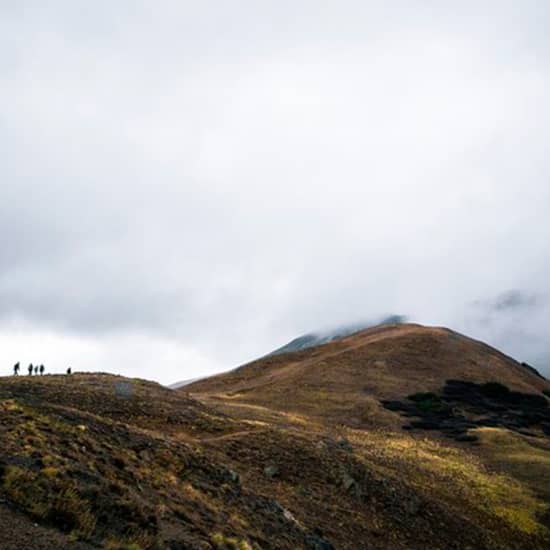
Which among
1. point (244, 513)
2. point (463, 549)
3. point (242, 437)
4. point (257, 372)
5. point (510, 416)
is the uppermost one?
point (257, 372)

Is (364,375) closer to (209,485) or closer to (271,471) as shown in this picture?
(271,471)

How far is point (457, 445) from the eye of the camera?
5175 centimetres

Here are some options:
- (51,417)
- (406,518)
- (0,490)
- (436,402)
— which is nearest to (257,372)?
(436,402)

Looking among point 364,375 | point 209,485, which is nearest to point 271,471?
point 209,485

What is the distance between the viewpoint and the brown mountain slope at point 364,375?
2399 inches

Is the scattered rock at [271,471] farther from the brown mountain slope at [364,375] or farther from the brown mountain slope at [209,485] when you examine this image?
the brown mountain slope at [364,375]

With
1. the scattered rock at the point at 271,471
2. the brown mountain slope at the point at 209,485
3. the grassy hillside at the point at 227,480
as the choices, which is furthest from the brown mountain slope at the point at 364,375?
the scattered rock at the point at 271,471

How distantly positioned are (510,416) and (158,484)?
180ft

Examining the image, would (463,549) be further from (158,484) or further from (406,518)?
(158,484)

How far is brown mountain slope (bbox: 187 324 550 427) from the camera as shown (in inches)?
2399

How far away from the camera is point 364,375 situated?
72750mm

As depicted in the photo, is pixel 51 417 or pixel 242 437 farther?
pixel 242 437

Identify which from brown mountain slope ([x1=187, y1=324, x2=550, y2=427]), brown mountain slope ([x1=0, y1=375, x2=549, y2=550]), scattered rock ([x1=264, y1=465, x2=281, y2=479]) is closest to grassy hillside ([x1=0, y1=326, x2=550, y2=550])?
brown mountain slope ([x1=0, y1=375, x2=549, y2=550])

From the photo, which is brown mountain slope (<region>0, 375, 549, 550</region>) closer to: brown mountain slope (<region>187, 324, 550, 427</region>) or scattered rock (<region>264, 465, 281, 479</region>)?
scattered rock (<region>264, 465, 281, 479</region>)
